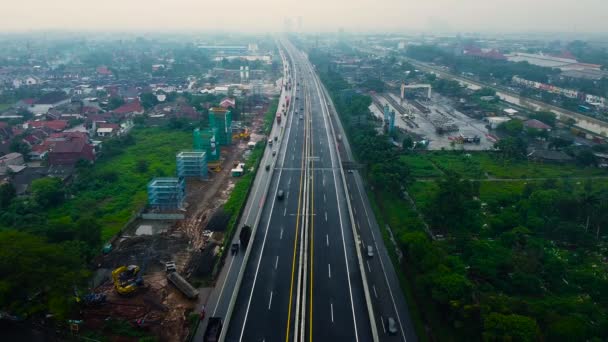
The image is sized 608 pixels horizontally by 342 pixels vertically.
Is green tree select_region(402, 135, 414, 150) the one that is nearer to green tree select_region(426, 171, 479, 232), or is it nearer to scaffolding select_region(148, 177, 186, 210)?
green tree select_region(426, 171, 479, 232)

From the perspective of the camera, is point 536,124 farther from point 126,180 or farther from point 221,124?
point 126,180

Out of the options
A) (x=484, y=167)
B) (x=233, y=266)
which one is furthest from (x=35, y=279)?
(x=484, y=167)

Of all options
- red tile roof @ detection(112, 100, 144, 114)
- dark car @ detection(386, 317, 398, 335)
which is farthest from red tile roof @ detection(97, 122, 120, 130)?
dark car @ detection(386, 317, 398, 335)

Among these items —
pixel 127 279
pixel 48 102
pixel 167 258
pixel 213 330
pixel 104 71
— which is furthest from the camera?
pixel 104 71

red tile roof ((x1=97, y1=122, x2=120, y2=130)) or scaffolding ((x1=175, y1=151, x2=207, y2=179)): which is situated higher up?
red tile roof ((x1=97, y1=122, x2=120, y2=130))

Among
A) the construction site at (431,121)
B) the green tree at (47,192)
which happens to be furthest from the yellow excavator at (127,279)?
the construction site at (431,121)

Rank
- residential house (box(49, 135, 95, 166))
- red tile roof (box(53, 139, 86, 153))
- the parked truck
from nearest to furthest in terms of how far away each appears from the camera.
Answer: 1. the parked truck
2. residential house (box(49, 135, 95, 166))
3. red tile roof (box(53, 139, 86, 153))

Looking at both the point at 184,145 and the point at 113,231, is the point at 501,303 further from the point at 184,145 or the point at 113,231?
the point at 184,145
